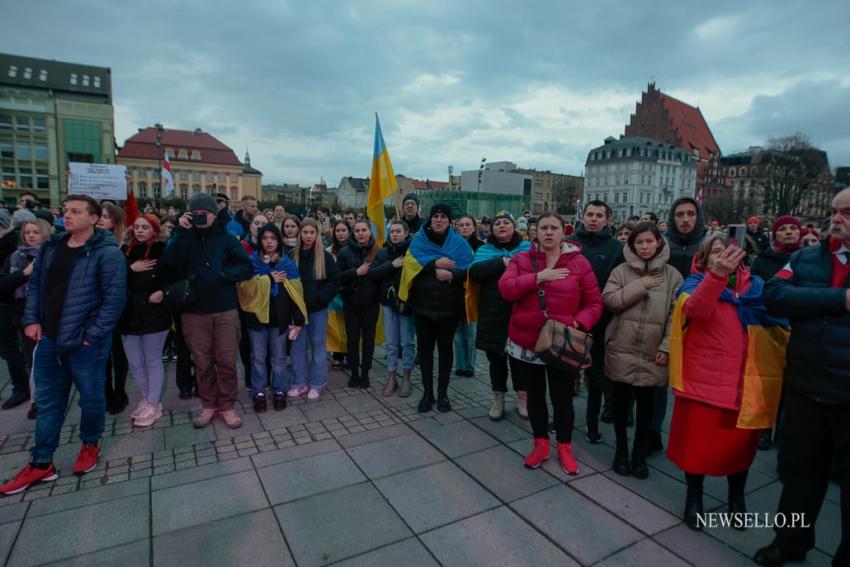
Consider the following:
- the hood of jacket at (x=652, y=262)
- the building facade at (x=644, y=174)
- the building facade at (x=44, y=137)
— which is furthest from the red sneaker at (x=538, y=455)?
the building facade at (x=644, y=174)

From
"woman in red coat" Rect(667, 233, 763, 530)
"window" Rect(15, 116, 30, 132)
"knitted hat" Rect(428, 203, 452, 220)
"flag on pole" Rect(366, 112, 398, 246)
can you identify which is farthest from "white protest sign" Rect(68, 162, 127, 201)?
"window" Rect(15, 116, 30, 132)

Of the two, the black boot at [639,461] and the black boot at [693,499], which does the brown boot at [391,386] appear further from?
the black boot at [693,499]

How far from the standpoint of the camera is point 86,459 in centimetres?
358

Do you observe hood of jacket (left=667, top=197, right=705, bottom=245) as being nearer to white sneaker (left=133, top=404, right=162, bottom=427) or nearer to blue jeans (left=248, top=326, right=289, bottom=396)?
blue jeans (left=248, top=326, right=289, bottom=396)

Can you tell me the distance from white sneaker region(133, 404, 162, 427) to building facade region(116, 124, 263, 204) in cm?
7766

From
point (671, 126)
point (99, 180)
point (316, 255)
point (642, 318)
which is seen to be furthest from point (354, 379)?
point (671, 126)

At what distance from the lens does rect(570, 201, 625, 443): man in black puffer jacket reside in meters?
4.30

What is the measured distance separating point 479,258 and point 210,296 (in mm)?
2586

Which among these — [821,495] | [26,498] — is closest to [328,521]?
[26,498]

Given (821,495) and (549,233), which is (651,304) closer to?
(549,233)

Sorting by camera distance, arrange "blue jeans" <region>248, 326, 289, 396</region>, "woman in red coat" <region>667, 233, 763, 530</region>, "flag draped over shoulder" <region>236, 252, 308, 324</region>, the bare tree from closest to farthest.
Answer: "woman in red coat" <region>667, 233, 763, 530</region>
"flag draped over shoulder" <region>236, 252, 308, 324</region>
"blue jeans" <region>248, 326, 289, 396</region>
the bare tree

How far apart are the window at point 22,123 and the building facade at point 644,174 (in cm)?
8791

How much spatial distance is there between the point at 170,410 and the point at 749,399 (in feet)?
16.6

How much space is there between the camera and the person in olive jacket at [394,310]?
533cm
